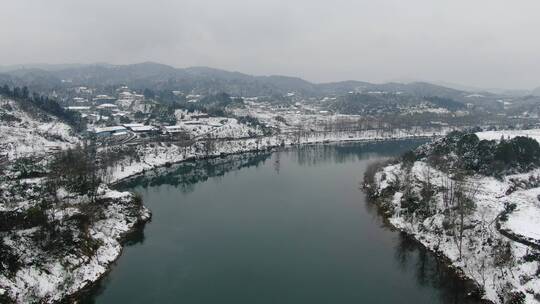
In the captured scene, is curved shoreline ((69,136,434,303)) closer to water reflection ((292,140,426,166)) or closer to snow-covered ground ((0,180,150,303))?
snow-covered ground ((0,180,150,303))

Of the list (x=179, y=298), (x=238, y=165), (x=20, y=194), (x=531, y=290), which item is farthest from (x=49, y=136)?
(x=531, y=290)

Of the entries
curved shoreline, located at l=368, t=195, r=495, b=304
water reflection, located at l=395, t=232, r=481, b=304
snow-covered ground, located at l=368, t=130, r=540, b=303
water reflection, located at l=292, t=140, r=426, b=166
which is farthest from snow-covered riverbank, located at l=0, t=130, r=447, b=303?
water reflection, located at l=292, t=140, r=426, b=166

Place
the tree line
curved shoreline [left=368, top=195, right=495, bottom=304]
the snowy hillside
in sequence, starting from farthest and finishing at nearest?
the tree line → the snowy hillside → curved shoreline [left=368, top=195, right=495, bottom=304]

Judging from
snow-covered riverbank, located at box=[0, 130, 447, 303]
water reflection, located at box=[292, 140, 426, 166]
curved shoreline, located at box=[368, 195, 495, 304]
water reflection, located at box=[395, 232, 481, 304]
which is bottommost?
water reflection, located at box=[395, 232, 481, 304]

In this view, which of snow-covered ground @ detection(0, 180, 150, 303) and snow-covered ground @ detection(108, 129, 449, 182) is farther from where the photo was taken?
snow-covered ground @ detection(108, 129, 449, 182)

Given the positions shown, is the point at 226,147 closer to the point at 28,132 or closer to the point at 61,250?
the point at 28,132

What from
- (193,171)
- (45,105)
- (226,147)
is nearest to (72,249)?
(193,171)

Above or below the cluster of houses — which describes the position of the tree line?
above
